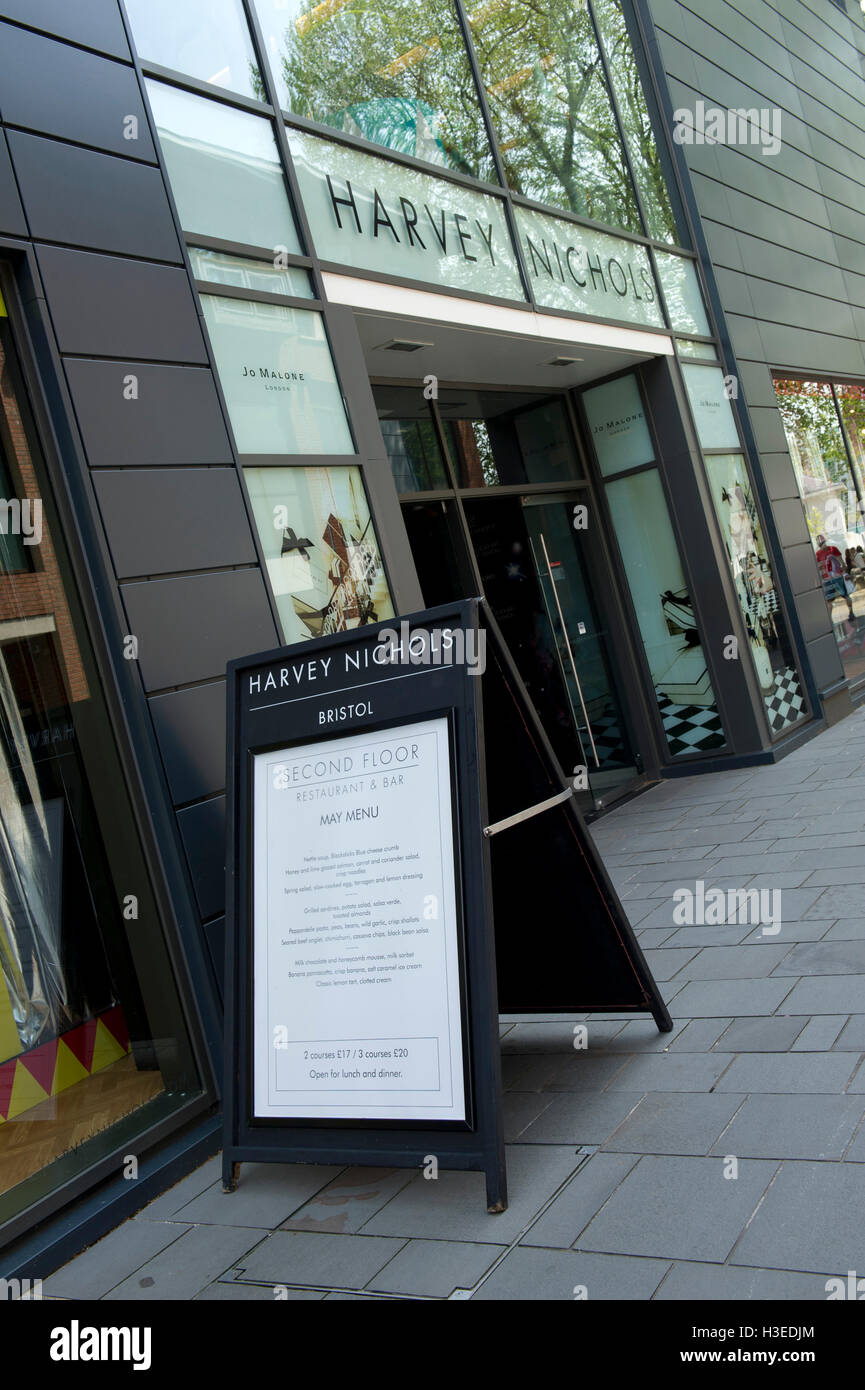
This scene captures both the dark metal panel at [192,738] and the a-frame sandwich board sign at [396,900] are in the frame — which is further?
the dark metal panel at [192,738]

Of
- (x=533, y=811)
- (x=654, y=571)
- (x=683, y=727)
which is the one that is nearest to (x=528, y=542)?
(x=654, y=571)

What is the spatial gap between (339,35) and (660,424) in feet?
13.2

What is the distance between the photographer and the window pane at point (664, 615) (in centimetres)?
936

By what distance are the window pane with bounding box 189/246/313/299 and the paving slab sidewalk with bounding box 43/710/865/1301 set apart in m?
3.44

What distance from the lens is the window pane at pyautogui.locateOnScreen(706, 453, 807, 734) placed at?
943 cm

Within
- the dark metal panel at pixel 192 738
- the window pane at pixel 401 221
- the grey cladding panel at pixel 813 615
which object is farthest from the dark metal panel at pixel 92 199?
the grey cladding panel at pixel 813 615

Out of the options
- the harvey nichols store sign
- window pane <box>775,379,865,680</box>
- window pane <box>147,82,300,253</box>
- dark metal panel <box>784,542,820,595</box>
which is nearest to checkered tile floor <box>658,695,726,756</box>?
dark metal panel <box>784,542,820,595</box>

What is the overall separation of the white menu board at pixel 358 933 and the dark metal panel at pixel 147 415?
54.2 inches

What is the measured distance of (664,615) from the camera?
31.0ft

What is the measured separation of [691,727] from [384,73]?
17.3 feet

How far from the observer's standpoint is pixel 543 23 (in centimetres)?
870

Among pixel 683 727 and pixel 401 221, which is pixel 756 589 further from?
pixel 401 221

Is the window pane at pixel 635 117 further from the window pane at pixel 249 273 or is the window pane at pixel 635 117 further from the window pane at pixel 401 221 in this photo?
the window pane at pixel 249 273
